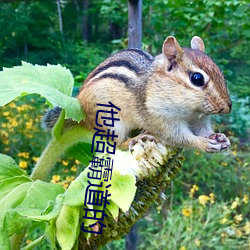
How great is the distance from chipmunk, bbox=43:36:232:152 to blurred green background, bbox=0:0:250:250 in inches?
20.4

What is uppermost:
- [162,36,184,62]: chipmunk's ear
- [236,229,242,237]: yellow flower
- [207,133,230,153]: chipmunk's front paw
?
[236,229,242,237]: yellow flower

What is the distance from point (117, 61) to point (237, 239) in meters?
1.75

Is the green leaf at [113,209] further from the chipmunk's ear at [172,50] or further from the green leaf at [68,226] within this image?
the chipmunk's ear at [172,50]

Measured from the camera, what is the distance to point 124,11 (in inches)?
110

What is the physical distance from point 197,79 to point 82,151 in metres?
0.22

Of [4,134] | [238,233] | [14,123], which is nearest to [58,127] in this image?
[238,233]

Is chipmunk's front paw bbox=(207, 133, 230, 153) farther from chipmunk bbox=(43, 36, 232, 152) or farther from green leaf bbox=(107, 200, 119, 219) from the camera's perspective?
green leaf bbox=(107, 200, 119, 219)

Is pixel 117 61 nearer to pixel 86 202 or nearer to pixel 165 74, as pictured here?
pixel 165 74

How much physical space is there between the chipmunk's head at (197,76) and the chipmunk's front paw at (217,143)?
4cm

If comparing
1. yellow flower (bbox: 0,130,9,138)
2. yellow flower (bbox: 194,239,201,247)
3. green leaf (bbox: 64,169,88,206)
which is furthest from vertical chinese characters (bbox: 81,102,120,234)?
yellow flower (bbox: 0,130,9,138)

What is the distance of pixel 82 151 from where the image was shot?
29.9 inches

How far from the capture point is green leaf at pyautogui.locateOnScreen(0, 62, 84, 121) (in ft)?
2.07

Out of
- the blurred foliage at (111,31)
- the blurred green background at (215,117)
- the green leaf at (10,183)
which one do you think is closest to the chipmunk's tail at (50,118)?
the green leaf at (10,183)

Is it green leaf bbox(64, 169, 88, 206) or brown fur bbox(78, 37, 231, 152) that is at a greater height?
brown fur bbox(78, 37, 231, 152)
